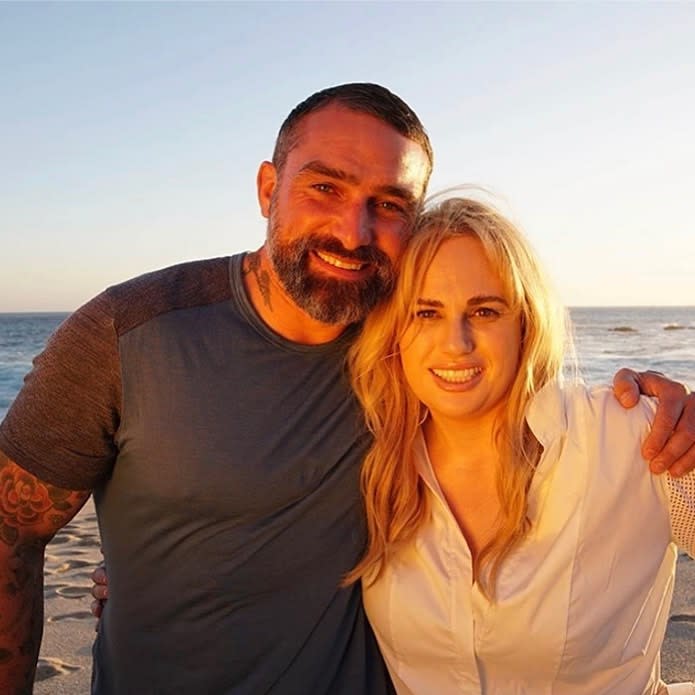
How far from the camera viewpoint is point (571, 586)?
2844 millimetres

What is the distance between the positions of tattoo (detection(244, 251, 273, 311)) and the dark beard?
0.23 ft

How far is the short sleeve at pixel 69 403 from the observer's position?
289cm

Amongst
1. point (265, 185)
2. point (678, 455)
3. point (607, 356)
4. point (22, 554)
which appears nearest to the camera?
point (678, 455)

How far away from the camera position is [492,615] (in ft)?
9.46

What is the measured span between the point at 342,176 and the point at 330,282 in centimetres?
44

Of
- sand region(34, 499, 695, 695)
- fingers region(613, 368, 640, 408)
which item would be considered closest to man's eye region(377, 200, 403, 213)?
fingers region(613, 368, 640, 408)

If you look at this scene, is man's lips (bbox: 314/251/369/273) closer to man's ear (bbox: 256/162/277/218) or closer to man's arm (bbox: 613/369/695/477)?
man's ear (bbox: 256/162/277/218)

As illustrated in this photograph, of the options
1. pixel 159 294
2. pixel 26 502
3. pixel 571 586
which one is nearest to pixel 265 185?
A: pixel 159 294

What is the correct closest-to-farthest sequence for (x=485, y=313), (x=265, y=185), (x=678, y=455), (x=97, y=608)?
(x=678, y=455) → (x=485, y=313) → (x=97, y=608) → (x=265, y=185)

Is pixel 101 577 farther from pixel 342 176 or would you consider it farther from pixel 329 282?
pixel 342 176

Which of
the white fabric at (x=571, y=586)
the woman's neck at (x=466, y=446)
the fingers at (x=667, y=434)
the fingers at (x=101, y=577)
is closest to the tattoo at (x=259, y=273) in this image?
the woman's neck at (x=466, y=446)

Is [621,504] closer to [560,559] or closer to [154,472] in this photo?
[560,559]

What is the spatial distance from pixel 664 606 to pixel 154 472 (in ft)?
6.67

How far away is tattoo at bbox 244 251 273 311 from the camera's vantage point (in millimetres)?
3177
